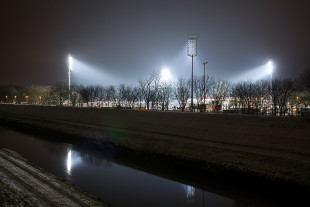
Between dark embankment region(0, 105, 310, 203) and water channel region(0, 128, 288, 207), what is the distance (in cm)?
144

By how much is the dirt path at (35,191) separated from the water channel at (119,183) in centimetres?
182

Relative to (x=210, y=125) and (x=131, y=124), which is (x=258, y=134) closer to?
(x=210, y=125)

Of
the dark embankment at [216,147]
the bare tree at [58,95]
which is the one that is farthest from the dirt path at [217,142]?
the bare tree at [58,95]

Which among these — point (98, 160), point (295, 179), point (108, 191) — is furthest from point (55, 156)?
point (295, 179)

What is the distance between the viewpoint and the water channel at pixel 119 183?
539 inches

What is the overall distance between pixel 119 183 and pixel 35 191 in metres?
5.35

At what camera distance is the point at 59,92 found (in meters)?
100

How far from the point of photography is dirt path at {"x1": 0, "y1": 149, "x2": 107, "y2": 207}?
1067cm

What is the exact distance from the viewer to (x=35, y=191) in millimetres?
11891

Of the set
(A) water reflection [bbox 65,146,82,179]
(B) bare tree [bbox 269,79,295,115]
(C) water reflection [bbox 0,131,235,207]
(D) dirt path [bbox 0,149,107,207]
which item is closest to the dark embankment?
(C) water reflection [bbox 0,131,235,207]

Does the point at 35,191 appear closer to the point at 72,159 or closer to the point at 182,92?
the point at 72,159

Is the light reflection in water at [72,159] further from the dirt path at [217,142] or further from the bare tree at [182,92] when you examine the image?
the bare tree at [182,92]

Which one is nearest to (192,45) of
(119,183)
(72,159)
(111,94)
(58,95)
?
(72,159)

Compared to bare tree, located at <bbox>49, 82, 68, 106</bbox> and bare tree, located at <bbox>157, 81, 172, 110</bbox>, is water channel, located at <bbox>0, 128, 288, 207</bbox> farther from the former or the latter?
bare tree, located at <bbox>49, 82, 68, 106</bbox>
